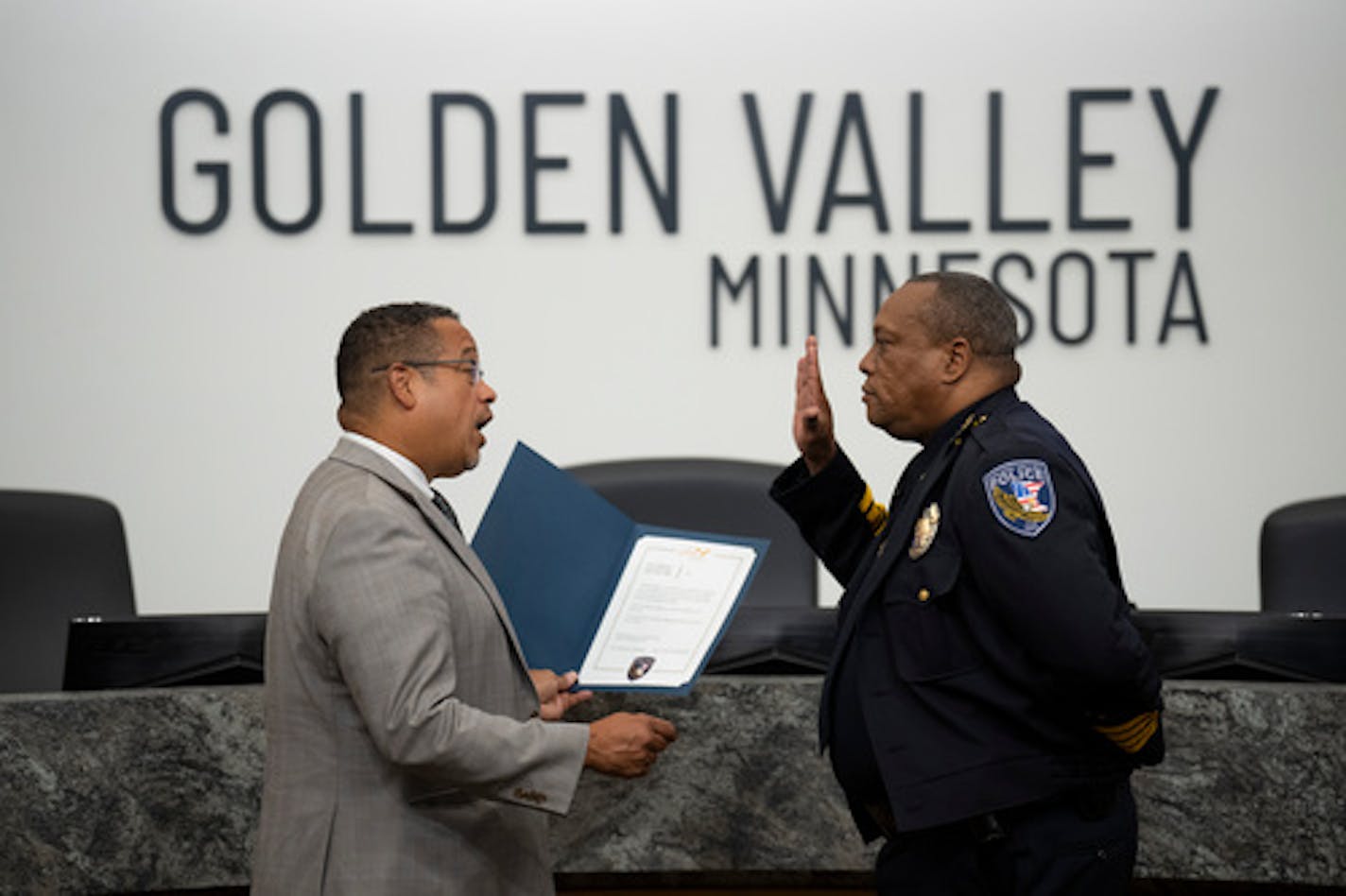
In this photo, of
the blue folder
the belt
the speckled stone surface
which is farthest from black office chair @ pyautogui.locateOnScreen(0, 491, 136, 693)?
the belt

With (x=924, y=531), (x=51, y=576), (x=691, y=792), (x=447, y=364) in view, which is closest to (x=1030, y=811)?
(x=924, y=531)

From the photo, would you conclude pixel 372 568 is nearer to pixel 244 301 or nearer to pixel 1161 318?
pixel 244 301

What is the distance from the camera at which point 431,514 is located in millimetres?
2029

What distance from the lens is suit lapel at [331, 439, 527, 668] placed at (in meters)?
2.03

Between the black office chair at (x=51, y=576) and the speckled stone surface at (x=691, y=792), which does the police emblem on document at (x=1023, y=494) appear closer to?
the speckled stone surface at (x=691, y=792)

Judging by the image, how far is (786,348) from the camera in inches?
187

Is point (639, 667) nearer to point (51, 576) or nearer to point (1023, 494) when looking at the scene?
point (1023, 494)

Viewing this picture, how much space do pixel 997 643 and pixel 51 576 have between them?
2337 mm

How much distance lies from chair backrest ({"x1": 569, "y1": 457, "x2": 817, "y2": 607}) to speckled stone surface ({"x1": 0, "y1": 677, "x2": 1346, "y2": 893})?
1.16m

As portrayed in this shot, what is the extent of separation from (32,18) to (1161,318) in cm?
316

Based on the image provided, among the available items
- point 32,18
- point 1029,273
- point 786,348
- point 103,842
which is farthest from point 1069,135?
point 103,842

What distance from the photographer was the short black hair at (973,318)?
2252 mm

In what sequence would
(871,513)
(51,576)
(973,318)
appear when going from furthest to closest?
(51,576), (871,513), (973,318)

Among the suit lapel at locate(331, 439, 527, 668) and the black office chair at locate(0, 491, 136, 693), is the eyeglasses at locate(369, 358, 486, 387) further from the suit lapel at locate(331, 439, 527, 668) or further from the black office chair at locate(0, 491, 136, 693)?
the black office chair at locate(0, 491, 136, 693)
